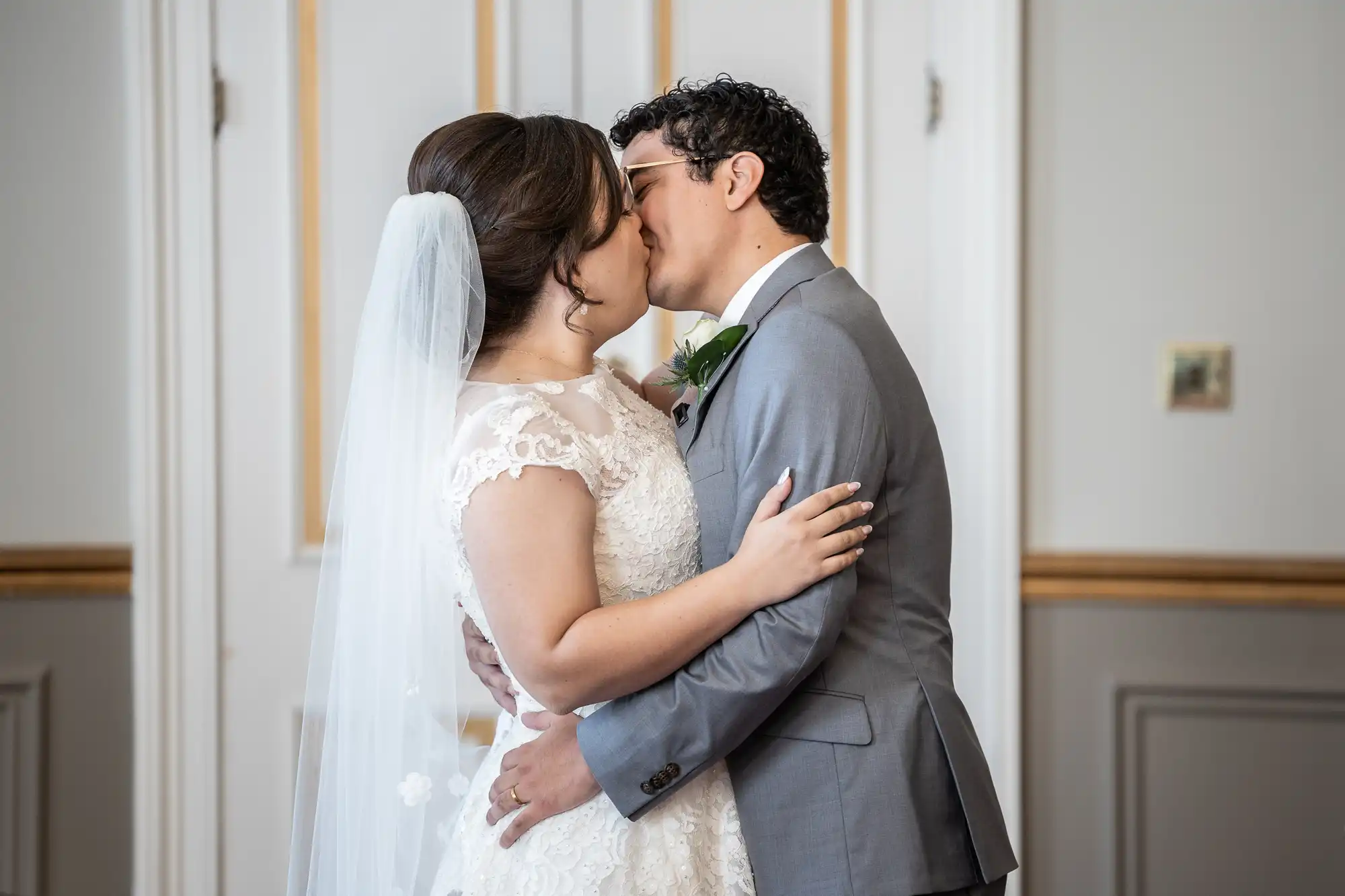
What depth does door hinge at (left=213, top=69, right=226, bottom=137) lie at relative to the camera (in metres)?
2.58

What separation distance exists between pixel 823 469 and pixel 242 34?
6.51ft

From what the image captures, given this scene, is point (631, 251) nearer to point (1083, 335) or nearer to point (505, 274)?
point (505, 274)

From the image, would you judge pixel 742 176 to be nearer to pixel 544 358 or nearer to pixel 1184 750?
pixel 544 358

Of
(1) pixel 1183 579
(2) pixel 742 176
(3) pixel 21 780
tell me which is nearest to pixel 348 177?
(2) pixel 742 176

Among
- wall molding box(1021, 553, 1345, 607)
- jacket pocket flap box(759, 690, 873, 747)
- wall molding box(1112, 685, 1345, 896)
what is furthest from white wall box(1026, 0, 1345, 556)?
jacket pocket flap box(759, 690, 873, 747)

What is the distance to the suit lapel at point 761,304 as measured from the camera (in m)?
1.52

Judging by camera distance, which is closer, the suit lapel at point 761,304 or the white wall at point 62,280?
the suit lapel at point 761,304

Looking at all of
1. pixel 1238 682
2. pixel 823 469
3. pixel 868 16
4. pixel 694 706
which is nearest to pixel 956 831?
pixel 694 706

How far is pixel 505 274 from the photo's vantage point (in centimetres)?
151

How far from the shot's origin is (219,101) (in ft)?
8.48

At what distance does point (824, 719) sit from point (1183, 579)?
154 cm

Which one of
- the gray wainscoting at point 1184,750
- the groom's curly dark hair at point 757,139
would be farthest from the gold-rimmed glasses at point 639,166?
the gray wainscoting at point 1184,750

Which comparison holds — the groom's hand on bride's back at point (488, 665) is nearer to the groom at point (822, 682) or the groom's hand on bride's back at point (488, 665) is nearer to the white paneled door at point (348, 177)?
the groom at point (822, 682)

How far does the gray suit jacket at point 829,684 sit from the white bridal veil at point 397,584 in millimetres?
265
